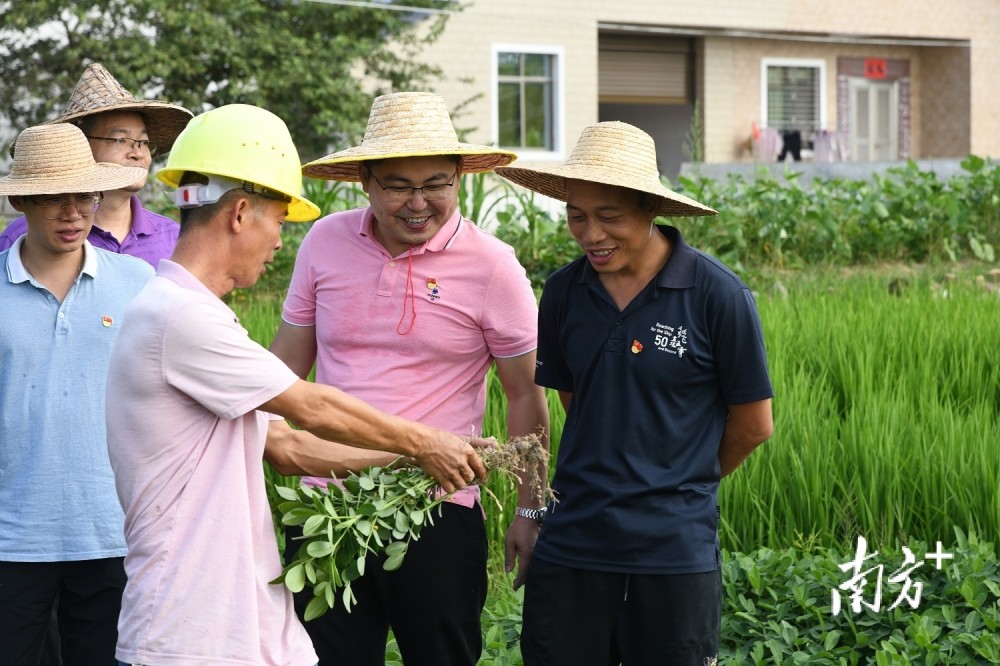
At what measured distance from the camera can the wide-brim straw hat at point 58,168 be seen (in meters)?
3.45

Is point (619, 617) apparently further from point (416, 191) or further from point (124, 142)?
point (124, 142)

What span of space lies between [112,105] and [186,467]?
78.5 inches

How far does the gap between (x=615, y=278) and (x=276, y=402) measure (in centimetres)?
91

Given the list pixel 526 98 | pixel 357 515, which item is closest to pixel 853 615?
pixel 357 515

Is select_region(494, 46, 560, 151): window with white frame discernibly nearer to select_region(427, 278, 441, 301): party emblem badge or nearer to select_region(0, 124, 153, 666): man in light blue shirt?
select_region(0, 124, 153, 666): man in light blue shirt

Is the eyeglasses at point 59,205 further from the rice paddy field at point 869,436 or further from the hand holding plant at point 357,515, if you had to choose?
the rice paddy field at point 869,436

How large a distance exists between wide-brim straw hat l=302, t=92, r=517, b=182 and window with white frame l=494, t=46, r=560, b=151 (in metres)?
15.4

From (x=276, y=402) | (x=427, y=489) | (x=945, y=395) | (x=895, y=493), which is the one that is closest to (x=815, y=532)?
(x=895, y=493)

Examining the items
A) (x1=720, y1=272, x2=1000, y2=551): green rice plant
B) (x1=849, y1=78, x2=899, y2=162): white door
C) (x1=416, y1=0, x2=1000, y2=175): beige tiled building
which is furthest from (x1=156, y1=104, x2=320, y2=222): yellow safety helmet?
(x1=849, y1=78, x2=899, y2=162): white door

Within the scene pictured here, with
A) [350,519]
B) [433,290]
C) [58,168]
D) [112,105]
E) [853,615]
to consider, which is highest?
[112,105]

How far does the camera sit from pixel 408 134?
3.08 meters

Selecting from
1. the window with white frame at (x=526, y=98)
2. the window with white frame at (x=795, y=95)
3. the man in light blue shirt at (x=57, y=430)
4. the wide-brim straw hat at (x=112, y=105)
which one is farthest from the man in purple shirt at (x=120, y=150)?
the window with white frame at (x=795, y=95)

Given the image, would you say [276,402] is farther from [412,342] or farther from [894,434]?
[894,434]

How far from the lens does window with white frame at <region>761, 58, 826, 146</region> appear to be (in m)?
21.3
